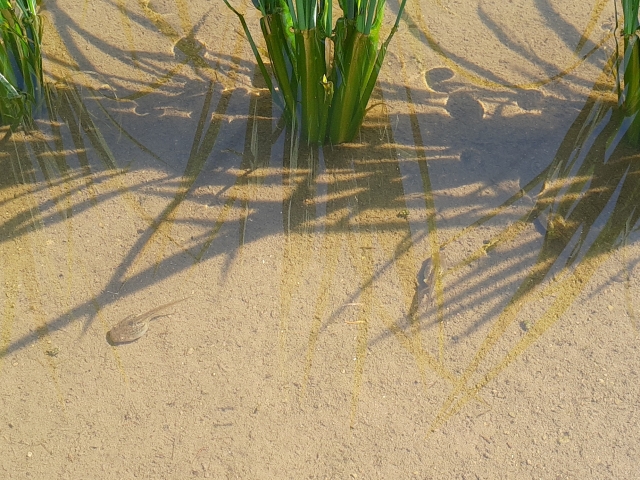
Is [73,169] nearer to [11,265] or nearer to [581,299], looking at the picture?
[11,265]

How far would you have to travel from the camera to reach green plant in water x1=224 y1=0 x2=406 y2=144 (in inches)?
62.3

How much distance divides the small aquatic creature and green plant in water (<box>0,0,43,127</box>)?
73 centimetres

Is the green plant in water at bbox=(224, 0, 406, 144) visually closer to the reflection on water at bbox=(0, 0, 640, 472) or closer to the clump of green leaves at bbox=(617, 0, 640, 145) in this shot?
the reflection on water at bbox=(0, 0, 640, 472)

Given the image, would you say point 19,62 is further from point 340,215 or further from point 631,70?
point 631,70

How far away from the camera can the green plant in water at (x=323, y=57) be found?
5.19 feet

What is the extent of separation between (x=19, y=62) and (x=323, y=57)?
0.82 metres

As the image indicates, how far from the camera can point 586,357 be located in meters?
1.46

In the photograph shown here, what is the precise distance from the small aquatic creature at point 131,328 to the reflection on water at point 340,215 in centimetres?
4

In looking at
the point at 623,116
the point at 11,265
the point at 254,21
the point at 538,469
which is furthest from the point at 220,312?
the point at 623,116

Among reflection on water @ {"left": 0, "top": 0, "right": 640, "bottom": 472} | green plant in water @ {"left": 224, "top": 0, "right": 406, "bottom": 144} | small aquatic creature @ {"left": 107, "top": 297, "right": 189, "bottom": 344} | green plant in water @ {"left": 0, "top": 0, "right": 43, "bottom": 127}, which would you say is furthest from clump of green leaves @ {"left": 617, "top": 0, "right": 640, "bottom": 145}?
green plant in water @ {"left": 0, "top": 0, "right": 43, "bottom": 127}

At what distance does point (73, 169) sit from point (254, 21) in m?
0.77

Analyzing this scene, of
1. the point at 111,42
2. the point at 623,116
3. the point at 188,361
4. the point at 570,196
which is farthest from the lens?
the point at 111,42

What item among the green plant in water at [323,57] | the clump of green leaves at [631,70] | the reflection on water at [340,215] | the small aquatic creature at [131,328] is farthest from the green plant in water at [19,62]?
the clump of green leaves at [631,70]

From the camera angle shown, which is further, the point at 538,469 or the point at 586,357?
the point at 586,357
